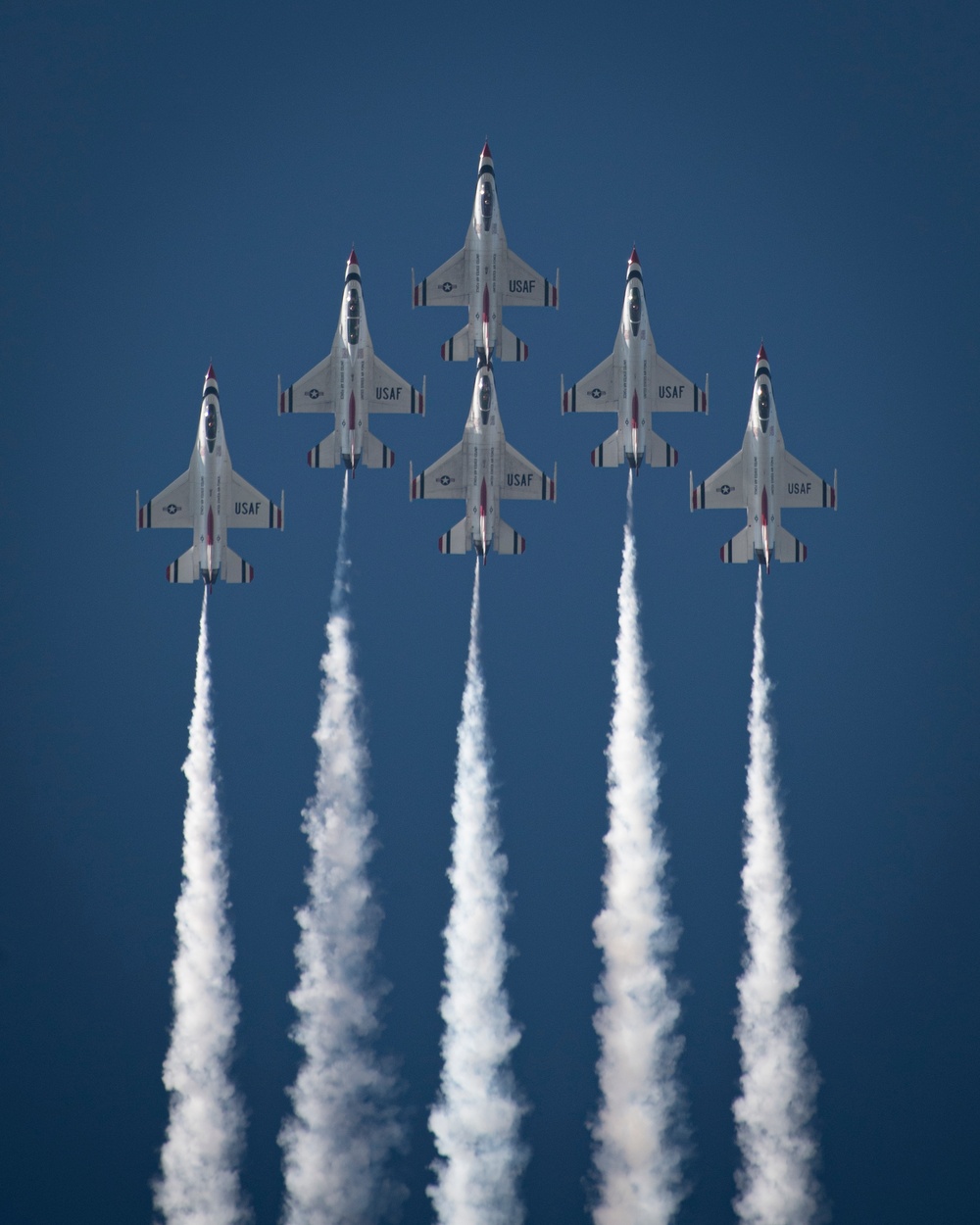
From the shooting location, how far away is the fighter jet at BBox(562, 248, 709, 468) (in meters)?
58.4

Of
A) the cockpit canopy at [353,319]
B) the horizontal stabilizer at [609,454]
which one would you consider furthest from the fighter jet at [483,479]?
the cockpit canopy at [353,319]

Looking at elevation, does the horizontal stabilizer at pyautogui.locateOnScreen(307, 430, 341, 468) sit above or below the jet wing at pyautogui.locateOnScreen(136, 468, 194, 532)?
above

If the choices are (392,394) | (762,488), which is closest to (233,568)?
(392,394)

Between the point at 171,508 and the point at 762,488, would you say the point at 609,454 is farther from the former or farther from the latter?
the point at 171,508

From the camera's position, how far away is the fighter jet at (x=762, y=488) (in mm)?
57719

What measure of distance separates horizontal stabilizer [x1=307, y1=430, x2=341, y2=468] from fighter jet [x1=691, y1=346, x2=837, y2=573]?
11605mm

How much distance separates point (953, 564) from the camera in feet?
260

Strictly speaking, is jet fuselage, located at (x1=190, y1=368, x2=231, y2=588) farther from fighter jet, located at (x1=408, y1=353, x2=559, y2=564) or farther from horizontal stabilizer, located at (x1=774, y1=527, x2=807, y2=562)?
horizontal stabilizer, located at (x1=774, y1=527, x2=807, y2=562)

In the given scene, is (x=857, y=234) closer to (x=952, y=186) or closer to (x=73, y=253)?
(x=952, y=186)

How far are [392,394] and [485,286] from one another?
4.69 m

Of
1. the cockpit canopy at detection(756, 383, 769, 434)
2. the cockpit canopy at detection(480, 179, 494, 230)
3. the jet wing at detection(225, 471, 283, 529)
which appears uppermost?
the cockpit canopy at detection(480, 179, 494, 230)

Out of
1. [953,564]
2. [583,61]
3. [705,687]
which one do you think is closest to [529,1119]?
Result: [705,687]

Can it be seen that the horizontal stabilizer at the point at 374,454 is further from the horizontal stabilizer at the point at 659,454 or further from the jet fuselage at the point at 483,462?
the horizontal stabilizer at the point at 659,454

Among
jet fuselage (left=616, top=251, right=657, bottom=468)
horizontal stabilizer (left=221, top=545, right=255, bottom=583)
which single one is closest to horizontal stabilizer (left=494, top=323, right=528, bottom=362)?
jet fuselage (left=616, top=251, right=657, bottom=468)
